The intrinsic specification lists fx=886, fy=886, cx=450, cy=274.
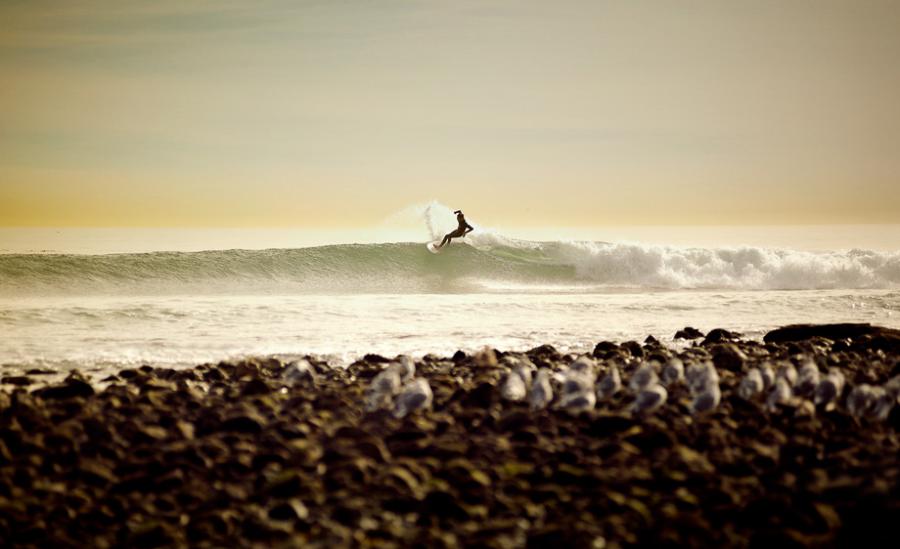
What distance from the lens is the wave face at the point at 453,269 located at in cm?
2183

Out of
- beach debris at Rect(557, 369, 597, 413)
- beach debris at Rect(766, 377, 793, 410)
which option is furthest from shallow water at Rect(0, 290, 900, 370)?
beach debris at Rect(766, 377, 793, 410)

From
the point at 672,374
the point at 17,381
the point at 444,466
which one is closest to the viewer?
the point at 444,466

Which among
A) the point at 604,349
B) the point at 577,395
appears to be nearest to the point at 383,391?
the point at 577,395

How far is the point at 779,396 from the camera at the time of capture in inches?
279

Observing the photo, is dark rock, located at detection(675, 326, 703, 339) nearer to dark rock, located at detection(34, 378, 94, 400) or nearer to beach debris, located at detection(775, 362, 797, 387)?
beach debris, located at detection(775, 362, 797, 387)

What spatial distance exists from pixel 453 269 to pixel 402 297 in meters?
5.77

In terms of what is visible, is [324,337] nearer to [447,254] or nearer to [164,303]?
[164,303]

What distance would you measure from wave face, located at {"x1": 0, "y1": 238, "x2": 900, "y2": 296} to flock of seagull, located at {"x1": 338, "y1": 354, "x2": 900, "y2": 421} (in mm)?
15351

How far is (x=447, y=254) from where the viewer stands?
25.9m

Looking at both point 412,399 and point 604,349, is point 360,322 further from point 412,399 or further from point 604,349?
point 412,399

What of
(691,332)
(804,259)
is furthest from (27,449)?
(804,259)

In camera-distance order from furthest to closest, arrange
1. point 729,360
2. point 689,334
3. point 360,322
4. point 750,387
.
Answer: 1. point 360,322
2. point 689,334
3. point 729,360
4. point 750,387

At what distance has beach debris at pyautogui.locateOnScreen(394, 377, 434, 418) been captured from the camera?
6.80 metres

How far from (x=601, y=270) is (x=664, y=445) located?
2056 centimetres
